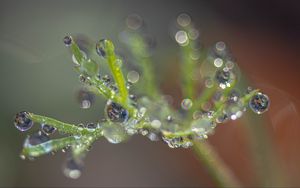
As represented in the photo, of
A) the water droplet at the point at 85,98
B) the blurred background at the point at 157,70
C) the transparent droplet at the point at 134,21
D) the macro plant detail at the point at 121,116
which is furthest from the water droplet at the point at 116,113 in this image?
the transparent droplet at the point at 134,21

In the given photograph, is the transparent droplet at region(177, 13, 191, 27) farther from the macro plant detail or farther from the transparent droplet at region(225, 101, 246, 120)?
the transparent droplet at region(225, 101, 246, 120)

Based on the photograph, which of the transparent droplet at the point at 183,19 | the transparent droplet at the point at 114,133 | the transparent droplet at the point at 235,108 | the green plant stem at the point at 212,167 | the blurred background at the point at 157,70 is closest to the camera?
the transparent droplet at the point at 114,133

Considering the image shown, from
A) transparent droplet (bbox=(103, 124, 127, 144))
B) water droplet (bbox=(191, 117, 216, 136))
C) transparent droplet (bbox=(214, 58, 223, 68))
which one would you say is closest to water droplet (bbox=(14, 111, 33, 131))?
transparent droplet (bbox=(103, 124, 127, 144))

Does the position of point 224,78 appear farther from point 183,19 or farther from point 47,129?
point 183,19

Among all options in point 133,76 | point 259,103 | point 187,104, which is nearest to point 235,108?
point 259,103

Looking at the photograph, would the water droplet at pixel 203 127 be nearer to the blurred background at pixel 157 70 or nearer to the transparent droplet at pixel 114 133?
the transparent droplet at pixel 114 133

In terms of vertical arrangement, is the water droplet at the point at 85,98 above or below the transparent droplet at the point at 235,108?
above
